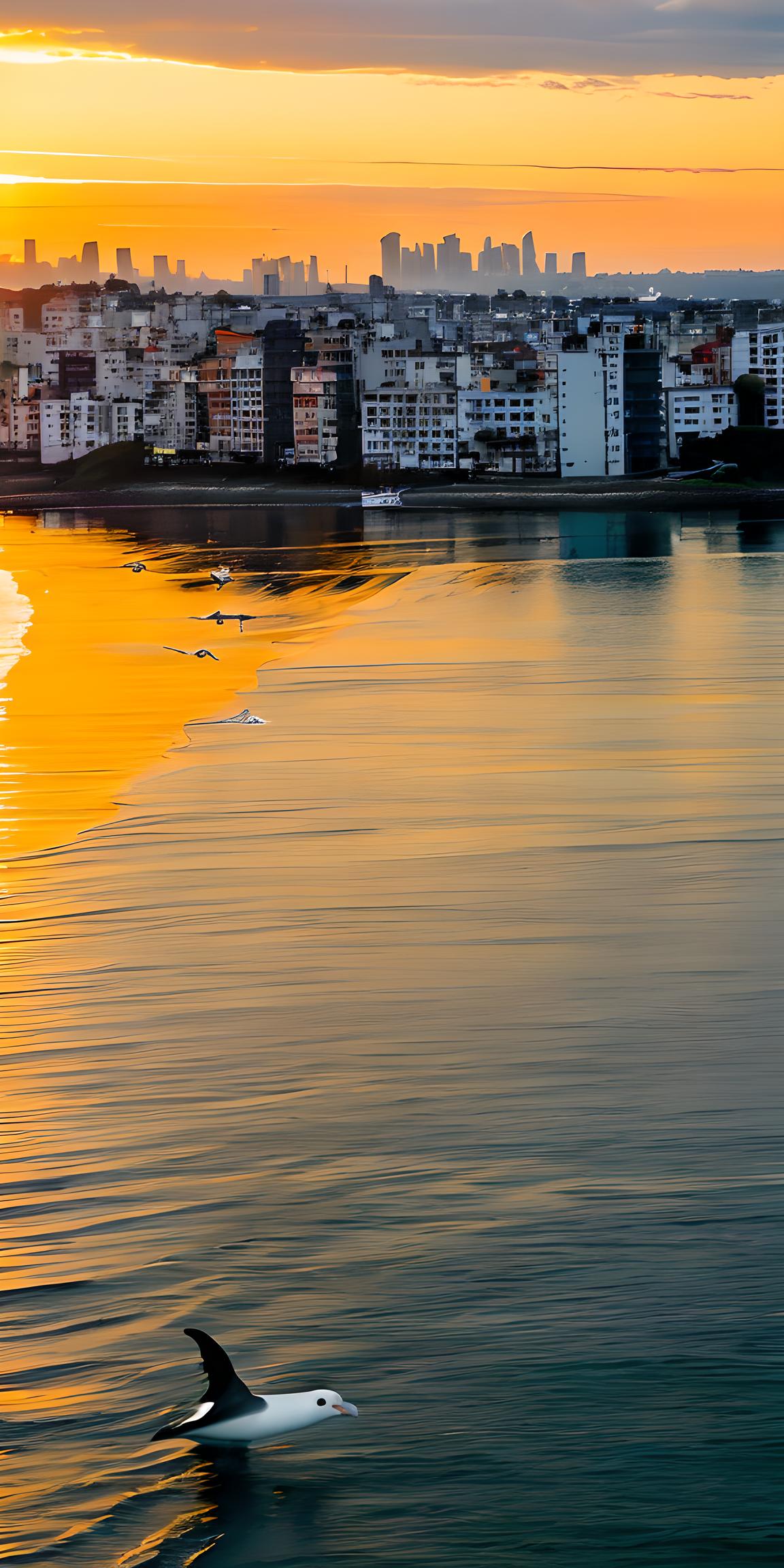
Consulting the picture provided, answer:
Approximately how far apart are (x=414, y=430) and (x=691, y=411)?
17839 mm

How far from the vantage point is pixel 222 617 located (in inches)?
1694

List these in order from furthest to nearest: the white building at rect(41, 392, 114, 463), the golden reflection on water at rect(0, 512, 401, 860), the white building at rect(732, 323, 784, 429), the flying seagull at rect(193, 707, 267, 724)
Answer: the white building at rect(41, 392, 114, 463)
the white building at rect(732, 323, 784, 429)
the flying seagull at rect(193, 707, 267, 724)
the golden reflection on water at rect(0, 512, 401, 860)

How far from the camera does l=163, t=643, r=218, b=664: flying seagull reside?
116 ft

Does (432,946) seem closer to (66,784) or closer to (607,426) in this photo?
(66,784)

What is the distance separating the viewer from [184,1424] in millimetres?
7559

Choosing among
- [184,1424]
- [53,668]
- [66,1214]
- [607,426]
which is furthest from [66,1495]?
[607,426]

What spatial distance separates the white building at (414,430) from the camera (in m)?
117

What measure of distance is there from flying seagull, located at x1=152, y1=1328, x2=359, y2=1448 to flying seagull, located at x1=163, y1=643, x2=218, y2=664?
27.6 metres

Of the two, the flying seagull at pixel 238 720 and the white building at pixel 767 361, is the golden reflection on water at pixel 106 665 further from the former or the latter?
the white building at pixel 767 361

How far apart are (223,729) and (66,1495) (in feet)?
60.7

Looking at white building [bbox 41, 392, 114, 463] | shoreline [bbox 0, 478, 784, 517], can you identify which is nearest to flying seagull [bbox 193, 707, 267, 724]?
shoreline [bbox 0, 478, 784, 517]

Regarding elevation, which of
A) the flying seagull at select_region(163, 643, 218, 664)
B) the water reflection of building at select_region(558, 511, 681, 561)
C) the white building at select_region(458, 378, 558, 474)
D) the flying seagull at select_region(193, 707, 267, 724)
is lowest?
the flying seagull at select_region(193, 707, 267, 724)

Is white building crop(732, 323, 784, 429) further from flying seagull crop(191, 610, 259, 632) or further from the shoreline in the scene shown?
flying seagull crop(191, 610, 259, 632)

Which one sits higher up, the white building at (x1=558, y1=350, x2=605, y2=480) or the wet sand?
the white building at (x1=558, y1=350, x2=605, y2=480)
